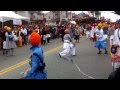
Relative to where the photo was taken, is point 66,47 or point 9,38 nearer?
point 66,47

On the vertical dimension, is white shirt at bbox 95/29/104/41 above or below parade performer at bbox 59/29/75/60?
above

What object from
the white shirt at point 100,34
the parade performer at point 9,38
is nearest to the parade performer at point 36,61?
the parade performer at point 9,38

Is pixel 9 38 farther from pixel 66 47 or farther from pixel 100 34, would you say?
pixel 100 34

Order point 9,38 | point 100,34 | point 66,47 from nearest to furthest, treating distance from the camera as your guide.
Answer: point 66,47 → point 100,34 → point 9,38

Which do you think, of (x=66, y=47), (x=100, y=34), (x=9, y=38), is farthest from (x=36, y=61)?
(x=9, y=38)

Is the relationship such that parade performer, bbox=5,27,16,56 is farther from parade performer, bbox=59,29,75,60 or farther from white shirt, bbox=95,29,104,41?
white shirt, bbox=95,29,104,41

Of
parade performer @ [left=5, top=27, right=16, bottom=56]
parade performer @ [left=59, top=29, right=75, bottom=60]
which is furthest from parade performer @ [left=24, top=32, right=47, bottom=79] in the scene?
parade performer @ [left=5, top=27, right=16, bottom=56]

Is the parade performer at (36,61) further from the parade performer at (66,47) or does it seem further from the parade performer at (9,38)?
the parade performer at (9,38)

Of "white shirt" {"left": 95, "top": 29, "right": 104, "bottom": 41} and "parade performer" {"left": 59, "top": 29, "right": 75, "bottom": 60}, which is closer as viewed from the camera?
"parade performer" {"left": 59, "top": 29, "right": 75, "bottom": 60}

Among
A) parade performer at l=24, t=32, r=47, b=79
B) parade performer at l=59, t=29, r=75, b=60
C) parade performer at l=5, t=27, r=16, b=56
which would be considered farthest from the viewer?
parade performer at l=5, t=27, r=16, b=56
